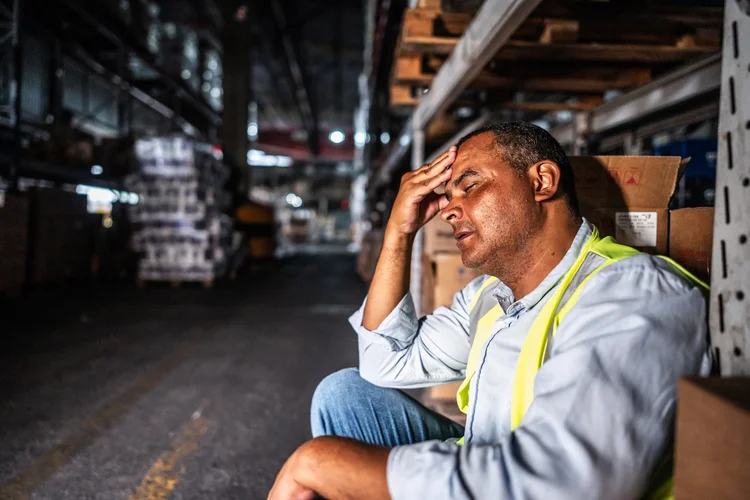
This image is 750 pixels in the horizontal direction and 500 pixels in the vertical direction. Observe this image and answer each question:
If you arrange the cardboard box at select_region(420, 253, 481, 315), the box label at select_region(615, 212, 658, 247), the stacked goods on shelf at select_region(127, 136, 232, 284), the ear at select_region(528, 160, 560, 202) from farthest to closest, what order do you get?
the stacked goods on shelf at select_region(127, 136, 232, 284) < the cardboard box at select_region(420, 253, 481, 315) < the box label at select_region(615, 212, 658, 247) < the ear at select_region(528, 160, 560, 202)

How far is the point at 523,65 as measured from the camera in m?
3.45

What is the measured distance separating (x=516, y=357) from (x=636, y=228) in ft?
3.23

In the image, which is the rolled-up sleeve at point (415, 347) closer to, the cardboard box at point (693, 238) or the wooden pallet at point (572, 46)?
the cardboard box at point (693, 238)

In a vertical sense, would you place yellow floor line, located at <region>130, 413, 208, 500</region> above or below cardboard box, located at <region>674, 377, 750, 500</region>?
below

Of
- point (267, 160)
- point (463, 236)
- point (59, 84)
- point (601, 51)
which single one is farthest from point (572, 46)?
point (267, 160)

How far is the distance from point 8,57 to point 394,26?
26.0ft

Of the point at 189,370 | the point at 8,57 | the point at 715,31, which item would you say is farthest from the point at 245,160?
the point at 715,31

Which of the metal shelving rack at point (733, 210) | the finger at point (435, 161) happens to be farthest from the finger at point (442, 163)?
the metal shelving rack at point (733, 210)

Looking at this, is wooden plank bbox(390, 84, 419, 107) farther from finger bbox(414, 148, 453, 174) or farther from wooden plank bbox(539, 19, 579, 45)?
finger bbox(414, 148, 453, 174)

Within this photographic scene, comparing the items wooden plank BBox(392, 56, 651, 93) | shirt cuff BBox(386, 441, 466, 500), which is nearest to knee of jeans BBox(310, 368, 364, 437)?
shirt cuff BBox(386, 441, 466, 500)

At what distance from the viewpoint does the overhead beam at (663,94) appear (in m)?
2.90

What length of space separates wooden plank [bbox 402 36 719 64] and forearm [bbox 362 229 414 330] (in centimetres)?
179

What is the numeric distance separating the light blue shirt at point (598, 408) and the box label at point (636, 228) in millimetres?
792

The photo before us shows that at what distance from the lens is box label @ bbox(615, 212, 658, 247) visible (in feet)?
6.07
